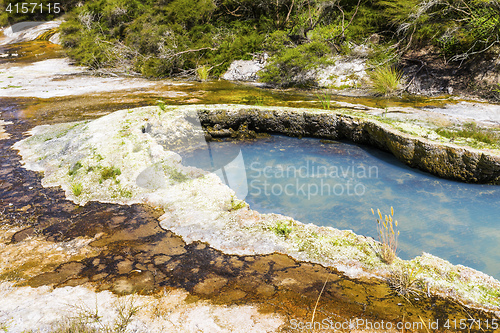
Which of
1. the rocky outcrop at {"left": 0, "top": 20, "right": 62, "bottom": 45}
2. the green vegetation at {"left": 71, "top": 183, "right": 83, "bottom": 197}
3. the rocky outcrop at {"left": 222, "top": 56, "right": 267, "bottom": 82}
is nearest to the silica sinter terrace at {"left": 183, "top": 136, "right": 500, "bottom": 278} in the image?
the green vegetation at {"left": 71, "top": 183, "right": 83, "bottom": 197}

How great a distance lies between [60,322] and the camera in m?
2.08

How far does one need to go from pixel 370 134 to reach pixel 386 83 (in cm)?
299

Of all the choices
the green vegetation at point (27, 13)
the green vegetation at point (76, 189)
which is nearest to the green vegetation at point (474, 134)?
the green vegetation at point (76, 189)

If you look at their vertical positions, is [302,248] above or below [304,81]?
below

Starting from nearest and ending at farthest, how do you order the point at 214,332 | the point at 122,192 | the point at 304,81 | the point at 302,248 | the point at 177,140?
1. the point at 214,332
2. the point at 302,248
3. the point at 122,192
4. the point at 177,140
5. the point at 304,81

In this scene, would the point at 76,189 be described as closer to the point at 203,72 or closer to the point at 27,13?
the point at 203,72

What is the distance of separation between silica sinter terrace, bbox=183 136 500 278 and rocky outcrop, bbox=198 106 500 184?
165 millimetres

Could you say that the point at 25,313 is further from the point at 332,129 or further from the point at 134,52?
the point at 134,52

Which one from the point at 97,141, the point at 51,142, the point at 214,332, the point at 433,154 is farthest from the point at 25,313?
the point at 433,154

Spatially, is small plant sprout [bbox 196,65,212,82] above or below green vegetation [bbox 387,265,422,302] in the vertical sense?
above

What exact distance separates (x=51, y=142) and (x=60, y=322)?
14.4 feet

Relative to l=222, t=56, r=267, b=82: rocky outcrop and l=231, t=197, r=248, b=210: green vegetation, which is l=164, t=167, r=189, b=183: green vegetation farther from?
l=222, t=56, r=267, b=82: rocky outcrop

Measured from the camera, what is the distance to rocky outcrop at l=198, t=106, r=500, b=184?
451 cm

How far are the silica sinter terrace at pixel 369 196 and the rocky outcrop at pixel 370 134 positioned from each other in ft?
0.54
